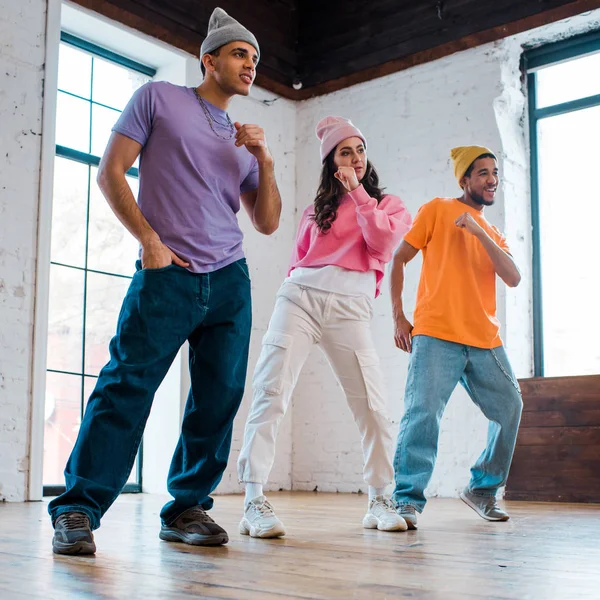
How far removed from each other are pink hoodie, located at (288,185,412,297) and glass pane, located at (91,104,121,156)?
2.62 meters

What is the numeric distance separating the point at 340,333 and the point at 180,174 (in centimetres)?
77

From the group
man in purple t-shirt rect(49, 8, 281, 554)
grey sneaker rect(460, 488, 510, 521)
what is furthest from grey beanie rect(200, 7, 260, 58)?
grey sneaker rect(460, 488, 510, 521)

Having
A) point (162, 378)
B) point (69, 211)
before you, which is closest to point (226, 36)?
point (162, 378)

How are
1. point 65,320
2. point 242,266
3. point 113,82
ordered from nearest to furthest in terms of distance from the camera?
point 242,266, point 65,320, point 113,82

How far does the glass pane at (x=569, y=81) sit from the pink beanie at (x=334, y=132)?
270 centimetres

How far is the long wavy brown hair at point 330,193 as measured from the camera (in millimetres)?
2857

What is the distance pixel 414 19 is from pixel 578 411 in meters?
2.76

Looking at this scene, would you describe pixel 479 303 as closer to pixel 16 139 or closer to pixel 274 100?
pixel 16 139

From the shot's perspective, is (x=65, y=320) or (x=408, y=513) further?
(x=65, y=320)

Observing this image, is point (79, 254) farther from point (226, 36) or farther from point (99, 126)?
point (226, 36)

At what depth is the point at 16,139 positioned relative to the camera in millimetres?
4301

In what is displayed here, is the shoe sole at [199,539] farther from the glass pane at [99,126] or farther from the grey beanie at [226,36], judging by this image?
the glass pane at [99,126]

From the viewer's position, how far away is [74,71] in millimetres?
5074

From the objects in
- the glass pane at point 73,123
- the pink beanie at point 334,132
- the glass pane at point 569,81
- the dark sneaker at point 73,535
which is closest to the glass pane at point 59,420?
the glass pane at point 73,123
